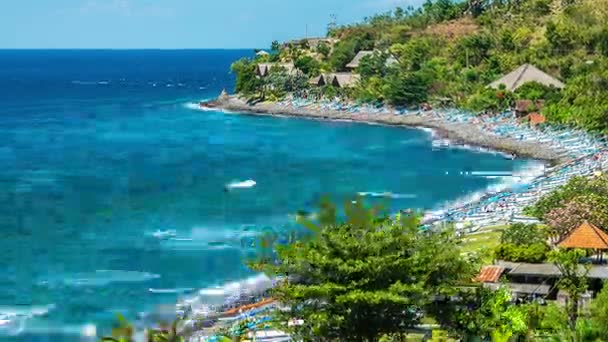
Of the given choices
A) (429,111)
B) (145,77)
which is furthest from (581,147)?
(145,77)

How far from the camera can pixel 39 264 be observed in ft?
107

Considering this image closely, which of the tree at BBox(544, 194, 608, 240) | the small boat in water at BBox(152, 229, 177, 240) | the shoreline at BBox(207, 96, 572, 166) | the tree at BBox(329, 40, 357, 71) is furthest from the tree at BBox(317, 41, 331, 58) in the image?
the tree at BBox(544, 194, 608, 240)

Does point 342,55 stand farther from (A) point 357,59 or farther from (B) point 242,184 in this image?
(B) point 242,184

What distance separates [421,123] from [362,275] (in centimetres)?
5268

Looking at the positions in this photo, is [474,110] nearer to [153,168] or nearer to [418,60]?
[418,60]

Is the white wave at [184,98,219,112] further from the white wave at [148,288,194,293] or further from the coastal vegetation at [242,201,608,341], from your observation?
the coastal vegetation at [242,201,608,341]

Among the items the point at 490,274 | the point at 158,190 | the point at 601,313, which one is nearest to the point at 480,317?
the point at 601,313

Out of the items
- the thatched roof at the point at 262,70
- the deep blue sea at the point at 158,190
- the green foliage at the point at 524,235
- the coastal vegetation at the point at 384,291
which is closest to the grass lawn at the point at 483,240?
the green foliage at the point at 524,235

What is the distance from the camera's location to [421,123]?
223 feet

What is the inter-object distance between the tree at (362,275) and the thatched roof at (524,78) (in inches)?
2043

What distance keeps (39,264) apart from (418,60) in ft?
170

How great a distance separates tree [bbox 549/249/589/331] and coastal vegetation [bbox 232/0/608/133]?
101ft

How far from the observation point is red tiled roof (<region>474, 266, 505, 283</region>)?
23.0 metres

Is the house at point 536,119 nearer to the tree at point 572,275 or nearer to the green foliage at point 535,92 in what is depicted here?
the green foliage at point 535,92
